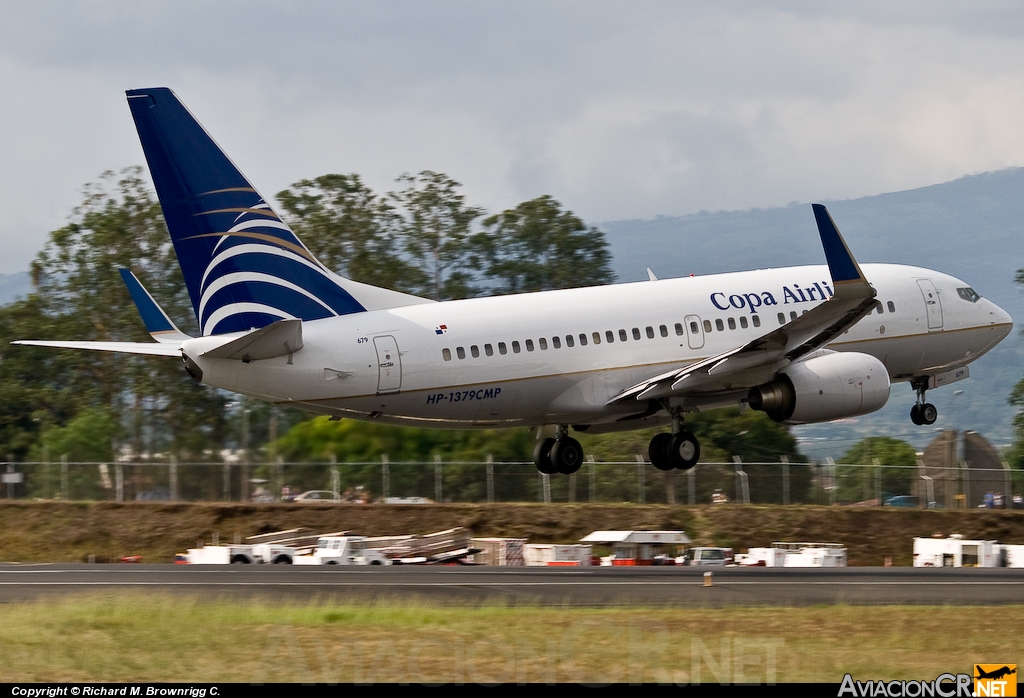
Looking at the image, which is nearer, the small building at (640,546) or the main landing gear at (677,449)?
the main landing gear at (677,449)

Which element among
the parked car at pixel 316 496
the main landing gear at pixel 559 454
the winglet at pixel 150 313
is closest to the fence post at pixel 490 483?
the parked car at pixel 316 496

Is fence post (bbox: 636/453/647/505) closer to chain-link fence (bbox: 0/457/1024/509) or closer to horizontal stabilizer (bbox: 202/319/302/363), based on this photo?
chain-link fence (bbox: 0/457/1024/509)

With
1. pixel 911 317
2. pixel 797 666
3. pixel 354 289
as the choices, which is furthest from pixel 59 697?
pixel 911 317

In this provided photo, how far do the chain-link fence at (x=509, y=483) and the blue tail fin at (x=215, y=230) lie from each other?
19532 millimetres

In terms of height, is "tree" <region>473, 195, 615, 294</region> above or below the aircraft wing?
above

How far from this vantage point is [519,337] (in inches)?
1359

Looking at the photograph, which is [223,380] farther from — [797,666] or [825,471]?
[825,471]

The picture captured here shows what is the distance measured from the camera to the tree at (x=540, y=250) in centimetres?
9394

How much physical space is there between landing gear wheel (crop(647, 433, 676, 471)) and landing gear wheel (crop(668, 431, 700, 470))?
10 cm

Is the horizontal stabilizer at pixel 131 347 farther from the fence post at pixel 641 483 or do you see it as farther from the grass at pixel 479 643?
the fence post at pixel 641 483

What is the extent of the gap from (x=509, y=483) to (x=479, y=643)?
107ft

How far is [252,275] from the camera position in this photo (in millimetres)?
32594

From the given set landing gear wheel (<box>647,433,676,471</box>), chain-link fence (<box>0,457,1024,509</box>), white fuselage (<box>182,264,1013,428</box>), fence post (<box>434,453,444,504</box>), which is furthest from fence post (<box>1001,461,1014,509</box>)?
landing gear wheel (<box>647,433,676,471</box>)

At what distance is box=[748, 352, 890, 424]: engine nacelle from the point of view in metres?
35.5
